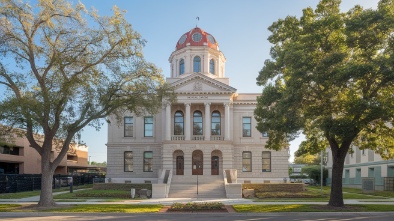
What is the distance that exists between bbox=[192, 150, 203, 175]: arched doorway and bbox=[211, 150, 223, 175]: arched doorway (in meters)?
1.38

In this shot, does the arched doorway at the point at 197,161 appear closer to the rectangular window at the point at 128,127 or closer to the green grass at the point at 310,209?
the rectangular window at the point at 128,127

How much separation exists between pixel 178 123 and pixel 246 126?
809 cm

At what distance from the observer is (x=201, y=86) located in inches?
1946

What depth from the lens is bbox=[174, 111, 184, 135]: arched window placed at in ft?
171

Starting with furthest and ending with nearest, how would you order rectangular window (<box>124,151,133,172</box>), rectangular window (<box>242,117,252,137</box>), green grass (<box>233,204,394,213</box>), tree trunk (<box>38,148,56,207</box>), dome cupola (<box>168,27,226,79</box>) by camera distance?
1. dome cupola (<box>168,27,226,79</box>)
2. rectangular window (<box>242,117,252,137</box>)
3. rectangular window (<box>124,151,133,172</box>)
4. tree trunk (<box>38,148,56,207</box>)
5. green grass (<box>233,204,394,213</box>)

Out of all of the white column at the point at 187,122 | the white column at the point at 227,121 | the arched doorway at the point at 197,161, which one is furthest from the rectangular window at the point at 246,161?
the white column at the point at 187,122

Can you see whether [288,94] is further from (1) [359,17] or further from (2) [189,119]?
(2) [189,119]

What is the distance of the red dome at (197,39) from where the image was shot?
56156mm

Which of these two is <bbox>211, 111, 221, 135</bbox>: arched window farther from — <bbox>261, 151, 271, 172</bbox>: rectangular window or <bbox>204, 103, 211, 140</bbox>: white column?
<bbox>261, 151, 271, 172</bbox>: rectangular window

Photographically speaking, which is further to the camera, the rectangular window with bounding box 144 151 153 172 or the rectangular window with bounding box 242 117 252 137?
the rectangular window with bounding box 242 117 252 137

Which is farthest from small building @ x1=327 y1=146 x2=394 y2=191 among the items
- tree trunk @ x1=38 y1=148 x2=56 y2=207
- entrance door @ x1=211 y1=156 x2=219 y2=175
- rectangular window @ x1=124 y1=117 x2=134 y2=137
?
tree trunk @ x1=38 y1=148 x2=56 y2=207

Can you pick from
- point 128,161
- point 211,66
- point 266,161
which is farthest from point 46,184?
point 211,66

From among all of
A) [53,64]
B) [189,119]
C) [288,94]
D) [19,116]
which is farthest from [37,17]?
[189,119]

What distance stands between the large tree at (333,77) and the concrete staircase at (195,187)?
13331 millimetres
